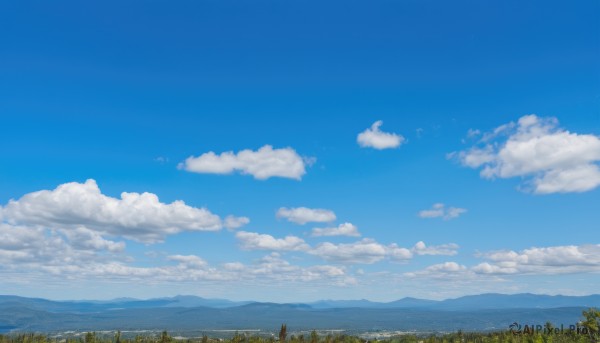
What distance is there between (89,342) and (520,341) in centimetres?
12353

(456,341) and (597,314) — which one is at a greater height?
(597,314)

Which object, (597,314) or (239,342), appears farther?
(239,342)

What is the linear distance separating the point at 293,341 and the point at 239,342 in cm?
2186

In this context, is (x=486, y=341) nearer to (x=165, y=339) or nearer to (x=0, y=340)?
(x=165, y=339)

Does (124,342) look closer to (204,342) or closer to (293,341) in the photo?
(204,342)

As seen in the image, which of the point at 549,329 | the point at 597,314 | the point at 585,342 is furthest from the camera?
the point at 549,329

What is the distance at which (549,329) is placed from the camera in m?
146

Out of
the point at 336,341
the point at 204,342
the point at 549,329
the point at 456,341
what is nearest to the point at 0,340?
the point at 204,342

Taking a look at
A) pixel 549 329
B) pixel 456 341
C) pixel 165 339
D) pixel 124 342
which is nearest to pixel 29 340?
pixel 124 342

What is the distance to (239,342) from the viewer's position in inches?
5797

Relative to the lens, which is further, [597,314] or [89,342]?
[89,342]

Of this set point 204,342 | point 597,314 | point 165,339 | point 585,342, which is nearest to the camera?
point 597,314

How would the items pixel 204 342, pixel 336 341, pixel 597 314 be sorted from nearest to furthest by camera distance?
pixel 597 314, pixel 204 342, pixel 336 341

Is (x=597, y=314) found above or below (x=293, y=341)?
above
